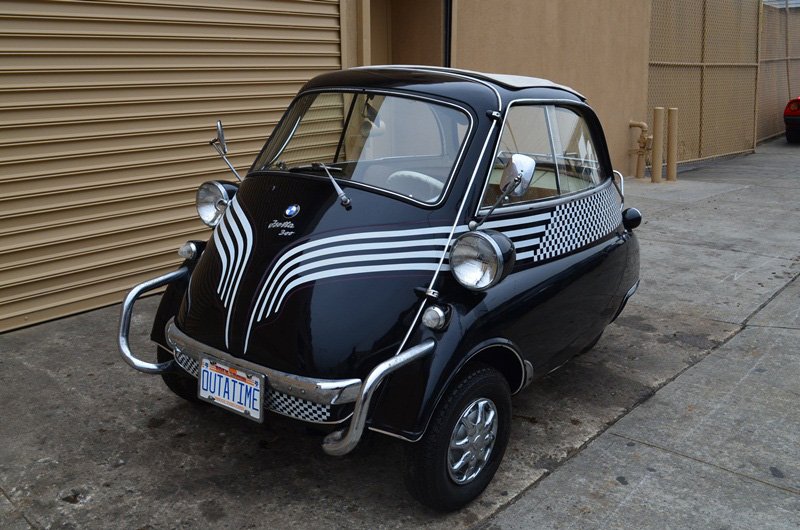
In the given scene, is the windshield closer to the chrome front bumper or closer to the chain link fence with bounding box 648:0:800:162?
the chrome front bumper

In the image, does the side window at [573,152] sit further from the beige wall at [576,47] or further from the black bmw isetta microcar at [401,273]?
the beige wall at [576,47]

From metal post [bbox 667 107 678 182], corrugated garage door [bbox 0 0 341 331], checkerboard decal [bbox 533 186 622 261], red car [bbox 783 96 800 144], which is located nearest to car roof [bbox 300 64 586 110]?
checkerboard decal [bbox 533 186 622 261]

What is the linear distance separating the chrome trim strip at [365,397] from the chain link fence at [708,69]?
36.3 ft

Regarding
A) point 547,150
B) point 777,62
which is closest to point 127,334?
point 547,150

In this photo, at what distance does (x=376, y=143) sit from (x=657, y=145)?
904cm

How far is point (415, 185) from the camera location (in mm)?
3600

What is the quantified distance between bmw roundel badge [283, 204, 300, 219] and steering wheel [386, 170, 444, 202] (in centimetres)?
41

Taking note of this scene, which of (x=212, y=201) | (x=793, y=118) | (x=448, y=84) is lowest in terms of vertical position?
(x=212, y=201)

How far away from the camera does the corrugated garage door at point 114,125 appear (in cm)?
527

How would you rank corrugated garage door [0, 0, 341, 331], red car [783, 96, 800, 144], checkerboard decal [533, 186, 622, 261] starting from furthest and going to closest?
red car [783, 96, 800, 144], corrugated garage door [0, 0, 341, 331], checkerboard decal [533, 186, 622, 261]

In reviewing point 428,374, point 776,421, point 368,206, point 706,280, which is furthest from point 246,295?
point 706,280

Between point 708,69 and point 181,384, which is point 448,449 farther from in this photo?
point 708,69

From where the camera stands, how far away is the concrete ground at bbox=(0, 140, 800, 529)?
3.29 metres

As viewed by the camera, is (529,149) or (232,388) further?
(529,149)
